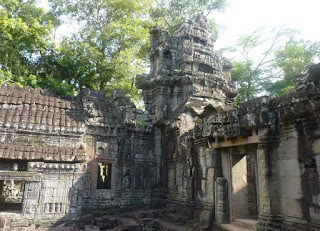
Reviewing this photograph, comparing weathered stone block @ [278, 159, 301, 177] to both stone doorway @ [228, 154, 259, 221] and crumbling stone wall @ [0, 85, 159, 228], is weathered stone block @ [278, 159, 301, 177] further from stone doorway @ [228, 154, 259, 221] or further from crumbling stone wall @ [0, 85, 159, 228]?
crumbling stone wall @ [0, 85, 159, 228]

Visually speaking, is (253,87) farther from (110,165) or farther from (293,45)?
(110,165)

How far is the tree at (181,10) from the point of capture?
22.5 m

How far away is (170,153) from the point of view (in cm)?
1059

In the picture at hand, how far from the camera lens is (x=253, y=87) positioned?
20547 millimetres

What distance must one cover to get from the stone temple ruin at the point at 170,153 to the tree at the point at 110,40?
5.32m

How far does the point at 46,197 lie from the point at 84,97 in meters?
4.38

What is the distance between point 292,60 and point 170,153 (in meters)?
12.1

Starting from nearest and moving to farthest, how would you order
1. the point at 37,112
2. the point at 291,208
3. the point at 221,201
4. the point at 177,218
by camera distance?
the point at 291,208 → the point at 221,201 → the point at 177,218 → the point at 37,112

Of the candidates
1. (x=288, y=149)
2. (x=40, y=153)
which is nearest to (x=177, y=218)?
(x=288, y=149)

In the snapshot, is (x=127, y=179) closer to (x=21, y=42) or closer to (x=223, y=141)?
(x=223, y=141)

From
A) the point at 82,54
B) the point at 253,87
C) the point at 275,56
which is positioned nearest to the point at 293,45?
the point at 275,56

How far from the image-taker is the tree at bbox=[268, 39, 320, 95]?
17.5 meters

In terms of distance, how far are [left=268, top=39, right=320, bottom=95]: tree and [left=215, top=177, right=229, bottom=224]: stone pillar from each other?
1161 cm

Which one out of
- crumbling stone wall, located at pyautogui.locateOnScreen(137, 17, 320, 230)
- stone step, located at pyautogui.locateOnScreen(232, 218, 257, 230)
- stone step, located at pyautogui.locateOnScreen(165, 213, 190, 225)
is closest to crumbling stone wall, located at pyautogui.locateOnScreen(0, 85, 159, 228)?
crumbling stone wall, located at pyautogui.locateOnScreen(137, 17, 320, 230)
